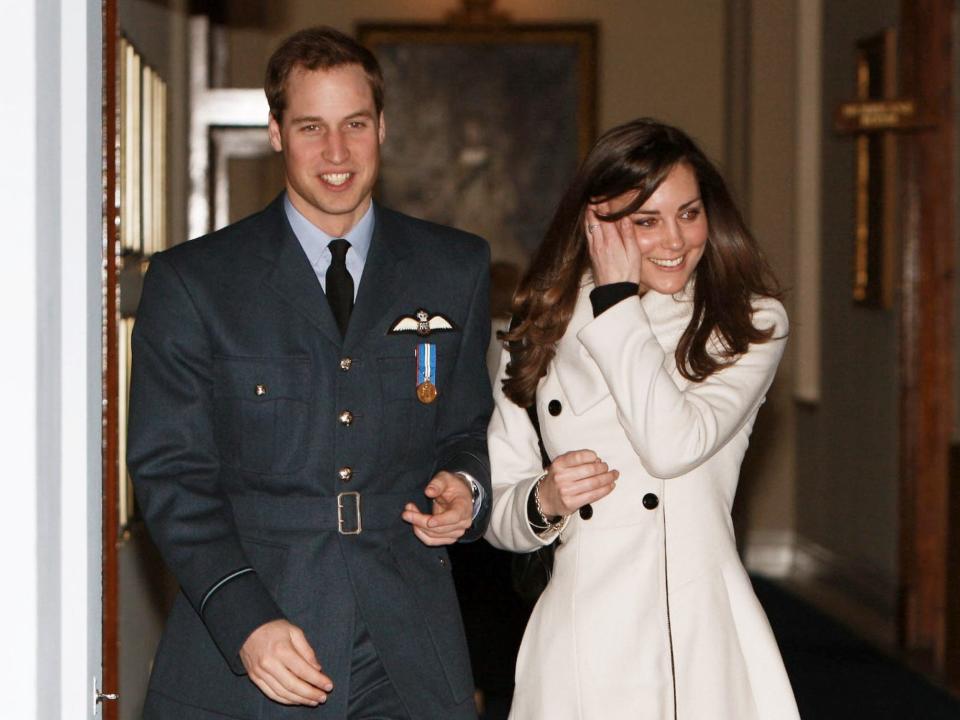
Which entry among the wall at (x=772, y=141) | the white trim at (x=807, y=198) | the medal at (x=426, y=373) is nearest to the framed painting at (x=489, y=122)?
the wall at (x=772, y=141)

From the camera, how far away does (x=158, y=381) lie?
7.80 feet

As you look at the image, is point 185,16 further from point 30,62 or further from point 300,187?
point 30,62

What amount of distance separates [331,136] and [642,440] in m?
0.74

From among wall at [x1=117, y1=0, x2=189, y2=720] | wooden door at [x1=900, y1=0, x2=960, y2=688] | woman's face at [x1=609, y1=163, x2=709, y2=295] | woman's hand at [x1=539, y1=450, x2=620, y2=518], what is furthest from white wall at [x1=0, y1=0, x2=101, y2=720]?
wooden door at [x1=900, y1=0, x2=960, y2=688]

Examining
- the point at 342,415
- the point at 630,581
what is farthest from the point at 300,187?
the point at 630,581

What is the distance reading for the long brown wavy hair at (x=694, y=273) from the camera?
8.89 ft

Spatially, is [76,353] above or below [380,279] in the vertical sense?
below

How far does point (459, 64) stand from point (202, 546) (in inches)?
318

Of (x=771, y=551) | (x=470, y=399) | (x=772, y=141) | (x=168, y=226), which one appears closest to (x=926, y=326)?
(x=772, y=141)

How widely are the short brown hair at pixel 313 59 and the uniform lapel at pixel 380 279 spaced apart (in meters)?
0.21

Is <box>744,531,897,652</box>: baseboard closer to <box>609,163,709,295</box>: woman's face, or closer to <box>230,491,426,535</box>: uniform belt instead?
<box>609,163,709,295</box>: woman's face

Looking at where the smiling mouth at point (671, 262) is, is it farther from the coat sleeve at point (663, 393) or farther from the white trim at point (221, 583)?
the white trim at point (221, 583)

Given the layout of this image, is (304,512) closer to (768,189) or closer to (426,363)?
(426,363)

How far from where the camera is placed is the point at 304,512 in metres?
2.42
